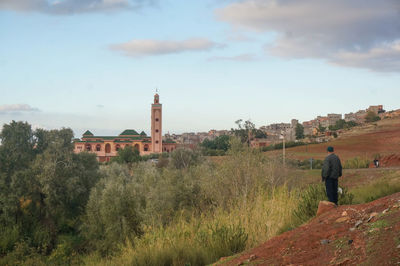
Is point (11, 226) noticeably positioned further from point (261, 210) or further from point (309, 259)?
point (309, 259)

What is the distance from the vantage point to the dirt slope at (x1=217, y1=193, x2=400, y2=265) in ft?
15.2

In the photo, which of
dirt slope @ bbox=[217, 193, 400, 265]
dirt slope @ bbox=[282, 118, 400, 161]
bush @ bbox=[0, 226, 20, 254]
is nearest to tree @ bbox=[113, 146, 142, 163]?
dirt slope @ bbox=[282, 118, 400, 161]

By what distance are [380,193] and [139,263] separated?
9.19m

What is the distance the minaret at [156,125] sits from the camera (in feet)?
322

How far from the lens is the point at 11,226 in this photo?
3228 centimetres

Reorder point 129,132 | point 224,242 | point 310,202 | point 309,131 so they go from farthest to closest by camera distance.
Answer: point 309,131 < point 129,132 < point 310,202 < point 224,242

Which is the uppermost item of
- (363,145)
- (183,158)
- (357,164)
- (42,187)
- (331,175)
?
(331,175)

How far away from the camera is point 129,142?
9944 cm

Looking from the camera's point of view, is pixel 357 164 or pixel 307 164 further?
pixel 307 164

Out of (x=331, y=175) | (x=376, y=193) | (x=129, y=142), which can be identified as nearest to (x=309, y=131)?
(x=129, y=142)

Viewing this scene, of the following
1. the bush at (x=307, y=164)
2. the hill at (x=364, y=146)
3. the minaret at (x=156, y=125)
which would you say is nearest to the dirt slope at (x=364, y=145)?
the hill at (x=364, y=146)

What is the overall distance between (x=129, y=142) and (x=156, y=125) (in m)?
8.09

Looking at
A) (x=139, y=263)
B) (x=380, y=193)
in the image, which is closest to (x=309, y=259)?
(x=139, y=263)

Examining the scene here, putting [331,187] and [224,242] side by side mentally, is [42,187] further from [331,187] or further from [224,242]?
[331,187]
